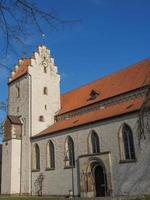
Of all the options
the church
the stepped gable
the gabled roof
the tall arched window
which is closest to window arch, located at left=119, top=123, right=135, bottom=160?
the church

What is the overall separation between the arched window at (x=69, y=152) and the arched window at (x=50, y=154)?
6.89ft

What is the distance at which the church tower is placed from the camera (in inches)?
1216

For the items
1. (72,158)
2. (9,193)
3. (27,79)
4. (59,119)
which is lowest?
(9,193)

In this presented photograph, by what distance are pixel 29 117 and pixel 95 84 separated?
26.0 feet

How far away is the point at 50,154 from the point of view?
29516 millimetres

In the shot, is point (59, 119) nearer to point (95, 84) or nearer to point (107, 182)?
point (95, 84)

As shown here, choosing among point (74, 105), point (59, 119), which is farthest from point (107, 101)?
point (59, 119)

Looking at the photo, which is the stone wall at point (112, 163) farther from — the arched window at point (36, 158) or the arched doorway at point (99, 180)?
the arched doorway at point (99, 180)

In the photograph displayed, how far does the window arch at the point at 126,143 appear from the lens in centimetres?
2256

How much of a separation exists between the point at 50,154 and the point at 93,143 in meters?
5.79

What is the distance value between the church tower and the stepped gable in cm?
215

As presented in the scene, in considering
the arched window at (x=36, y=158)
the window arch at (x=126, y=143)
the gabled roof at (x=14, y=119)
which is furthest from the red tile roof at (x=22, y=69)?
the window arch at (x=126, y=143)

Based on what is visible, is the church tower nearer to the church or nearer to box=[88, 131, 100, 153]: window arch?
the church

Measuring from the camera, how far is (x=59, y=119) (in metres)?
33.7
